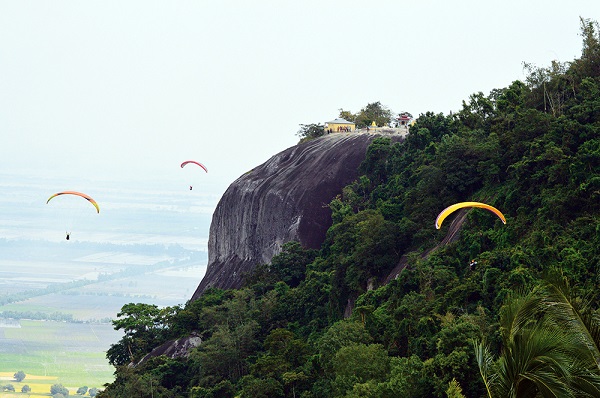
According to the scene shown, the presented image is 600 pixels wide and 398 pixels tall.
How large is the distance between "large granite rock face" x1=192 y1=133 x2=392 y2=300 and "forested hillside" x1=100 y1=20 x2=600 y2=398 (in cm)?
266

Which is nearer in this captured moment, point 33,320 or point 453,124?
point 453,124

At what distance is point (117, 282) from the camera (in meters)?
196

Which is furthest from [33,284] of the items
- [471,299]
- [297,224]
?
[471,299]

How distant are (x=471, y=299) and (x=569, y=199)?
4.36 m

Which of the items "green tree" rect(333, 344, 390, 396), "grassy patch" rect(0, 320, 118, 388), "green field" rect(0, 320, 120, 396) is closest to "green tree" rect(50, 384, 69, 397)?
"grassy patch" rect(0, 320, 118, 388)

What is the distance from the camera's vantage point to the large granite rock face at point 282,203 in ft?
182

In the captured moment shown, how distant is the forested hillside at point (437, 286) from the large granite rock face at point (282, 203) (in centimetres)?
266

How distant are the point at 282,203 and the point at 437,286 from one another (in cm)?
2677

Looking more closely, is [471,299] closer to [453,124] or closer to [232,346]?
[232,346]

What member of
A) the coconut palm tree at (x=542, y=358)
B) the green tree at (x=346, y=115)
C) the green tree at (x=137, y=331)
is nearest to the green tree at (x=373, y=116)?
the green tree at (x=346, y=115)

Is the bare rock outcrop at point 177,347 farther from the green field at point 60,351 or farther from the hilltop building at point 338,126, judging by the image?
the green field at point 60,351

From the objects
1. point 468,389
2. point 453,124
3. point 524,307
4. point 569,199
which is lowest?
point 468,389

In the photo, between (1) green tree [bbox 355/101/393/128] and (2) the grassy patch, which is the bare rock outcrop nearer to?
(1) green tree [bbox 355/101/393/128]

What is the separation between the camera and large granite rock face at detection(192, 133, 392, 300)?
55562 millimetres
